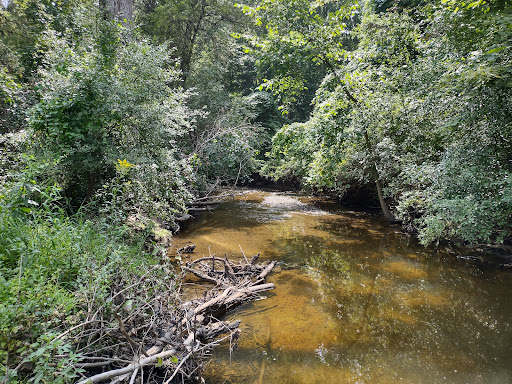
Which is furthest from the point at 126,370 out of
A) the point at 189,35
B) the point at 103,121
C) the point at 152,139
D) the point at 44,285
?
the point at 189,35

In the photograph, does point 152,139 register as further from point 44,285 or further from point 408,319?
point 408,319

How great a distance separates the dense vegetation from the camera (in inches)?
105

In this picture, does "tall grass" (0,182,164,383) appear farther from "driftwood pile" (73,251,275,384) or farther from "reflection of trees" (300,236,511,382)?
"reflection of trees" (300,236,511,382)

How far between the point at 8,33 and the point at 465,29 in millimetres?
11831

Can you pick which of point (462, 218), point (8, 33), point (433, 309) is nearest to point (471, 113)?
point (462, 218)

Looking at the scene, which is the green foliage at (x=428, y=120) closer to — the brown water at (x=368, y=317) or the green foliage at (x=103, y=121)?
the brown water at (x=368, y=317)

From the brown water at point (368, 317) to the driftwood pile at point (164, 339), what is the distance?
0.26 metres

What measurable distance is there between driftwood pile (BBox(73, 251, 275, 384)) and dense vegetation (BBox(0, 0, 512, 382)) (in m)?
0.27

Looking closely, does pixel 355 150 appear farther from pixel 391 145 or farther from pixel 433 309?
pixel 433 309

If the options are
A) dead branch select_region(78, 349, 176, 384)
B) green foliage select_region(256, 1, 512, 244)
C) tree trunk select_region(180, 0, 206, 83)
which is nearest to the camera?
dead branch select_region(78, 349, 176, 384)

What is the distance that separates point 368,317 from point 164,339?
128 inches

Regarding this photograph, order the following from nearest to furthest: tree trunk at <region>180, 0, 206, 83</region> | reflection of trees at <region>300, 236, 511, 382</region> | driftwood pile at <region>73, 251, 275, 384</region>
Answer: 1. driftwood pile at <region>73, 251, 275, 384</region>
2. reflection of trees at <region>300, 236, 511, 382</region>
3. tree trunk at <region>180, 0, 206, 83</region>

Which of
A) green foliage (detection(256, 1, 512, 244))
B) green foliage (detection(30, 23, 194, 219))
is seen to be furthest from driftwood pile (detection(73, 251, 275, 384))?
green foliage (detection(256, 1, 512, 244))

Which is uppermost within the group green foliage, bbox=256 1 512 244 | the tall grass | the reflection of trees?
green foliage, bbox=256 1 512 244
